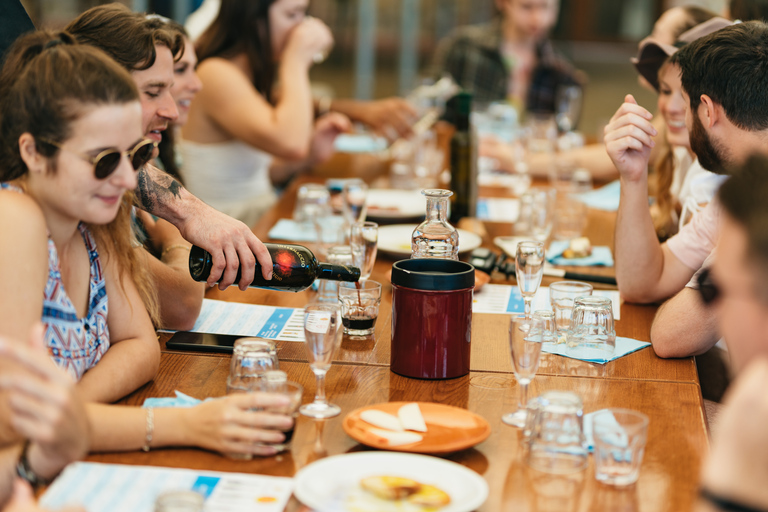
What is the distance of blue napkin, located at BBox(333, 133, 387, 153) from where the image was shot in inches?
163

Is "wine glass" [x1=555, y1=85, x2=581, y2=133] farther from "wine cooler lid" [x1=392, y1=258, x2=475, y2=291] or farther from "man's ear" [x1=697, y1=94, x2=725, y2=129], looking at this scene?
"wine cooler lid" [x1=392, y1=258, x2=475, y2=291]

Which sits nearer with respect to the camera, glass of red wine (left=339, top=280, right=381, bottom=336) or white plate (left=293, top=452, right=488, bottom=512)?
white plate (left=293, top=452, right=488, bottom=512)

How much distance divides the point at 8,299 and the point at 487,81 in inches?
173

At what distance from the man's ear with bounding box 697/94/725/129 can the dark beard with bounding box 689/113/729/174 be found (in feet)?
0.06

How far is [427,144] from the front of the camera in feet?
11.5

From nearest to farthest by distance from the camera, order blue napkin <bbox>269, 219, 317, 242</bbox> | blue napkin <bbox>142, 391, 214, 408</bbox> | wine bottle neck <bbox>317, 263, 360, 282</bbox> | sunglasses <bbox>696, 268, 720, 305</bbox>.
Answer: sunglasses <bbox>696, 268, 720, 305</bbox> < blue napkin <bbox>142, 391, 214, 408</bbox> < wine bottle neck <bbox>317, 263, 360, 282</bbox> < blue napkin <bbox>269, 219, 317, 242</bbox>

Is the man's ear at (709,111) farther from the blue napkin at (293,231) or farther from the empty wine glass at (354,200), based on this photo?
the blue napkin at (293,231)

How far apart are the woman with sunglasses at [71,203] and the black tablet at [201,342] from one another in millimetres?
238

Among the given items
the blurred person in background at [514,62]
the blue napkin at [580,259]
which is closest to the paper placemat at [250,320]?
the blue napkin at [580,259]

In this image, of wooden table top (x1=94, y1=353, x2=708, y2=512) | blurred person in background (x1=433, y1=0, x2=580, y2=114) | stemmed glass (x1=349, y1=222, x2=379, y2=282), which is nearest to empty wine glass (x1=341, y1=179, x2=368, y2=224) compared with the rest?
stemmed glass (x1=349, y1=222, x2=379, y2=282)

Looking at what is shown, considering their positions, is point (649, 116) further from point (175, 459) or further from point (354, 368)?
point (175, 459)

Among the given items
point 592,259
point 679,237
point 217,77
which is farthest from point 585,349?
Result: point 217,77

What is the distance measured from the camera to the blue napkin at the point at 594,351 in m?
1.60

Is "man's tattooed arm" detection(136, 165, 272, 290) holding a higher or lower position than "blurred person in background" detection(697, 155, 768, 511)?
lower
